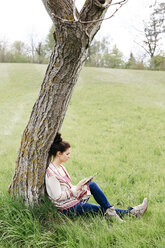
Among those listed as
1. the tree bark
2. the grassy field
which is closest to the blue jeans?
the grassy field

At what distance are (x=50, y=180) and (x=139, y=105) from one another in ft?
31.1

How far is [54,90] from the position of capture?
2.53 m

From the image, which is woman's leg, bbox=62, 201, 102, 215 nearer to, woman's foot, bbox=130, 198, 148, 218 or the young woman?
the young woman

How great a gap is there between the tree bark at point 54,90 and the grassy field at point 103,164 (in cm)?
36

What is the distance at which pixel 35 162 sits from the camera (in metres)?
2.74

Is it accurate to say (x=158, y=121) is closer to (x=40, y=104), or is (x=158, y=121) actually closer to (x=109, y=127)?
(x=109, y=127)

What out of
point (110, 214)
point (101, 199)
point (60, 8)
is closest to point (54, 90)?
point (60, 8)

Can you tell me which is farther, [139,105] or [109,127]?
[139,105]

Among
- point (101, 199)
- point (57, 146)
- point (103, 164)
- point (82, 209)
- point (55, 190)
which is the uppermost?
point (57, 146)

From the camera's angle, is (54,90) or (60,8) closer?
(60,8)

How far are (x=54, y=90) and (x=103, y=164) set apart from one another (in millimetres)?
2751

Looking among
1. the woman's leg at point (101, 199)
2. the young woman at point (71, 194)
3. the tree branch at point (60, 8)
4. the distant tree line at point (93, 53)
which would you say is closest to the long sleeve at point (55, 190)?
the young woman at point (71, 194)

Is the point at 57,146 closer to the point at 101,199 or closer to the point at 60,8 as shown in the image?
the point at 101,199

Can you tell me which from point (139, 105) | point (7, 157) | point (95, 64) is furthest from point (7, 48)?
point (7, 157)
